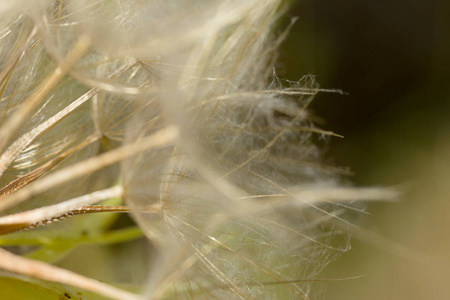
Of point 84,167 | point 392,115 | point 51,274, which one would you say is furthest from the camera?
point 392,115

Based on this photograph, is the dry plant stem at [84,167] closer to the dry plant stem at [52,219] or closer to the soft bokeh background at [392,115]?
the dry plant stem at [52,219]

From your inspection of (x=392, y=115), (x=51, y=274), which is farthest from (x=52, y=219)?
(x=392, y=115)

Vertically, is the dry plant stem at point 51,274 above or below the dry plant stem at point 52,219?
below

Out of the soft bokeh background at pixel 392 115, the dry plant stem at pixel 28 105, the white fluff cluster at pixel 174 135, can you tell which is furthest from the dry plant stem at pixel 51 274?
the soft bokeh background at pixel 392 115

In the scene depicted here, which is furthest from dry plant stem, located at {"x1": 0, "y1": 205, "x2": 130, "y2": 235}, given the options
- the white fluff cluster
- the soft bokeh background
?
the soft bokeh background

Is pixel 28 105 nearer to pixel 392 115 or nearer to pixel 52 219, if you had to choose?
pixel 52 219

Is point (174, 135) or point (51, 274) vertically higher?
point (174, 135)

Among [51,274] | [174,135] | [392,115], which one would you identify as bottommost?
[51,274]
